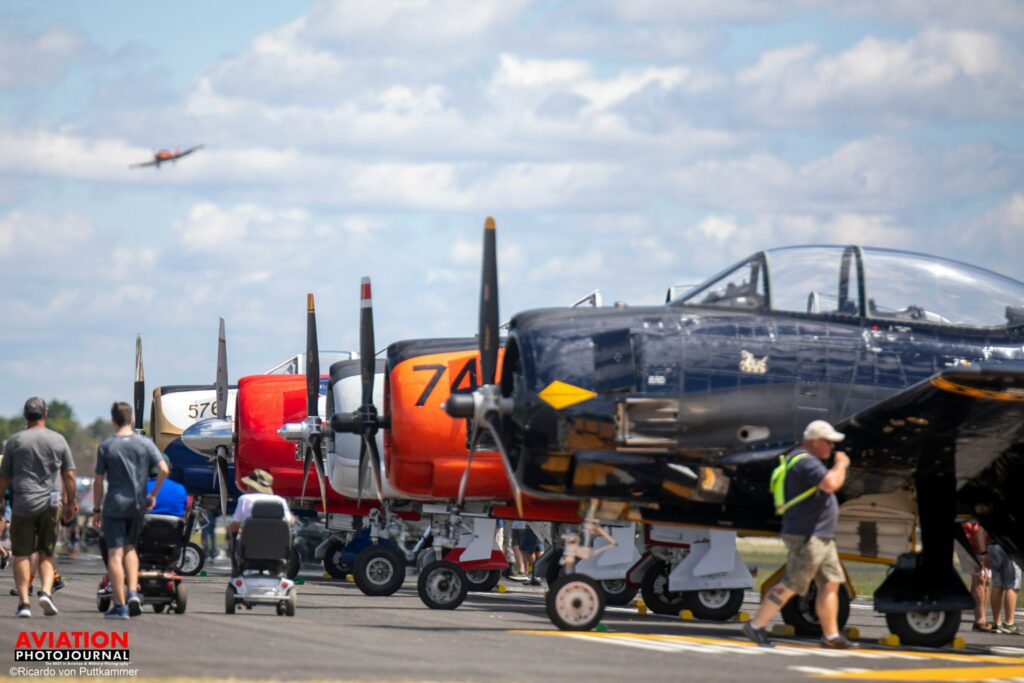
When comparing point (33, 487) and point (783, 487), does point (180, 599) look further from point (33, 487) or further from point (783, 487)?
point (783, 487)

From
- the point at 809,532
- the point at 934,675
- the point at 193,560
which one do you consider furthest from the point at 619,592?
the point at 193,560

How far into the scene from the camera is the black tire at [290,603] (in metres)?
15.0

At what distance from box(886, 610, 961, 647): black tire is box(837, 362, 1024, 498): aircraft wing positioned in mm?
1247

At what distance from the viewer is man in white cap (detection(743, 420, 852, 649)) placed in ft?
40.4

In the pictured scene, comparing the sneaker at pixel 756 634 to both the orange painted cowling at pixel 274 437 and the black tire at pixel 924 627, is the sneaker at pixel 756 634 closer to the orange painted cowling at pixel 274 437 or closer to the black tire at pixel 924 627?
the black tire at pixel 924 627

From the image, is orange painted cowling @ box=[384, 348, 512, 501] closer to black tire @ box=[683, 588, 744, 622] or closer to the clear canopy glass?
black tire @ box=[683, 588, 744, 622]

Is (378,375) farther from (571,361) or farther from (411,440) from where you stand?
(571,361)

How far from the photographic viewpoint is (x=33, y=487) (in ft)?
45.4

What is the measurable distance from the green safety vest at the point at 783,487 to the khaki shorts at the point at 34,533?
623 cm

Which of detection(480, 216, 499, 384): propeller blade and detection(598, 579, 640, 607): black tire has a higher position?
detection(480, 216, 499, 384): propeller blade

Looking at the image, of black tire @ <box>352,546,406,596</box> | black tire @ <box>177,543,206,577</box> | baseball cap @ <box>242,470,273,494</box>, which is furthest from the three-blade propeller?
black tire @ <box>177,543,206,577</box>

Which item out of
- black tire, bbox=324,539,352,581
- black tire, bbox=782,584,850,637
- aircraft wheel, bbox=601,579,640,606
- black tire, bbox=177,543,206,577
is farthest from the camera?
black tire, bbox=324,539,352,581

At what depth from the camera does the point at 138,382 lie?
29641 millimetres

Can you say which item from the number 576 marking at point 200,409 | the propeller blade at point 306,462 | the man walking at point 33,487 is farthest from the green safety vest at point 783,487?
the number 576 marking at point 200,409
